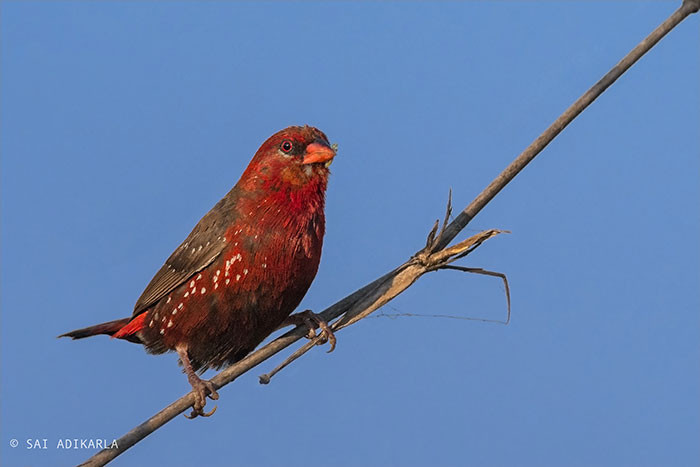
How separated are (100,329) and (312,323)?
5.43ft

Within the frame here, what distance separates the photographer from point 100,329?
479 cm

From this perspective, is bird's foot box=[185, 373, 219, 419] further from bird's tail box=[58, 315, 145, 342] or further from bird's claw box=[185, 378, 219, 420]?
bird's tail box=[58, 315, 145, 342]

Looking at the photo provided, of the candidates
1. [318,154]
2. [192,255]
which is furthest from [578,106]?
[192,255]

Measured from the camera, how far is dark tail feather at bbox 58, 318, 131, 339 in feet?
15.6

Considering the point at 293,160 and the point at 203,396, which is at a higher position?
the point at 293,160

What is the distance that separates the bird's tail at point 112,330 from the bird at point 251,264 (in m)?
0.27

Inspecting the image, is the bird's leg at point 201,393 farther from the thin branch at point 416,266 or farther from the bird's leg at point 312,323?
the thin branch at point 416,266

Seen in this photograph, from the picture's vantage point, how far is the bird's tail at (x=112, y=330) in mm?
4609

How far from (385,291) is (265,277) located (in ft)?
2.80

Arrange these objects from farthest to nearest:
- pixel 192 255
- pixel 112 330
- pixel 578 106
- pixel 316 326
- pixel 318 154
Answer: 1. pixel 112 330
2. pixel 192 255
3. pixel 318 154
4. pixel 316 326
5. pixel 578 106

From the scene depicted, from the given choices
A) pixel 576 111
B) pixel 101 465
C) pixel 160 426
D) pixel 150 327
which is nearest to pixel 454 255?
pixel 576 111

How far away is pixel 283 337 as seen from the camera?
11.5ft

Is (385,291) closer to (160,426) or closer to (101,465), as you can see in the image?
(160,426)

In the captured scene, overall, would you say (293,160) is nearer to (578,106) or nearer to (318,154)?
(318,154)
